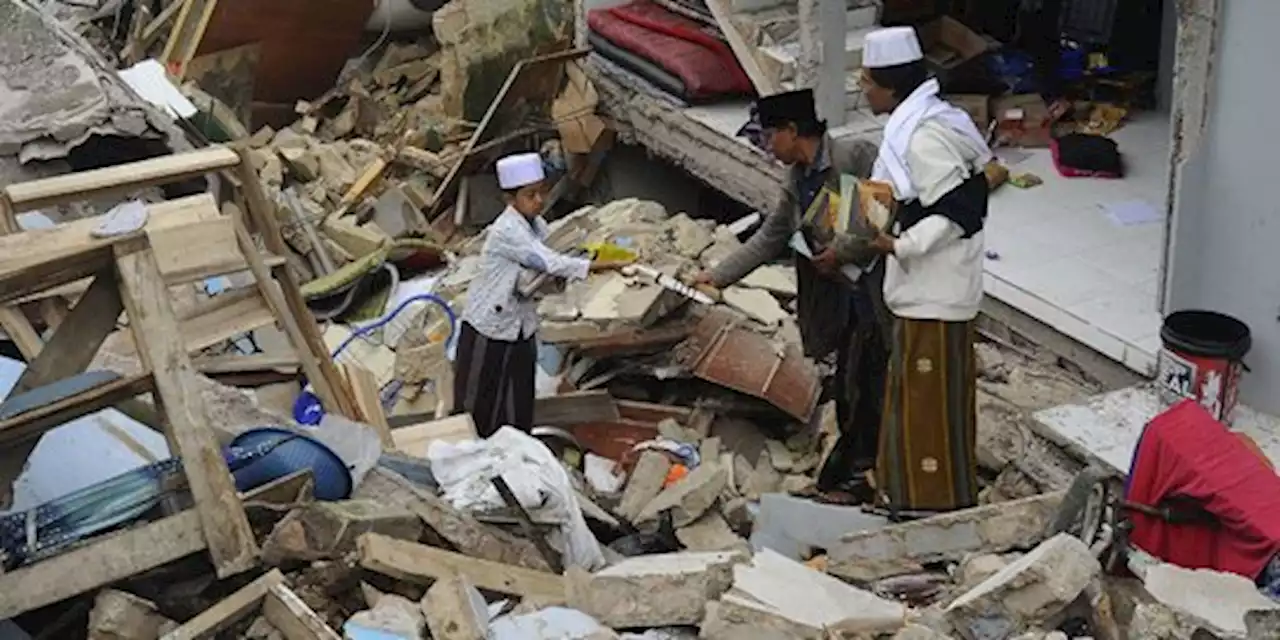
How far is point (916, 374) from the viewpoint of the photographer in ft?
19.1

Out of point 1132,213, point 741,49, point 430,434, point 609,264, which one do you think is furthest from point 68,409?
point 741,49

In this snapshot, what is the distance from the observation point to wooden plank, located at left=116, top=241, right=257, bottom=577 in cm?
427

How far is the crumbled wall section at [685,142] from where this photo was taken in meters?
9.10

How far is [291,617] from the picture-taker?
414cm

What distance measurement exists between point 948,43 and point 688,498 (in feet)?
15.1

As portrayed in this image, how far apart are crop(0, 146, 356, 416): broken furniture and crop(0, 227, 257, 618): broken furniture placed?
1082 millimetres

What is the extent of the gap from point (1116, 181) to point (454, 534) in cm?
502

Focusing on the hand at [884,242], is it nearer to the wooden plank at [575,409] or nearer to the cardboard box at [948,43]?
the wooden plank at [575,409]

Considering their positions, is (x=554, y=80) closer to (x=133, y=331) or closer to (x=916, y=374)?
(x=916, y=374)

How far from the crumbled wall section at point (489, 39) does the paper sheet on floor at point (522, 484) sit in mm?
6837

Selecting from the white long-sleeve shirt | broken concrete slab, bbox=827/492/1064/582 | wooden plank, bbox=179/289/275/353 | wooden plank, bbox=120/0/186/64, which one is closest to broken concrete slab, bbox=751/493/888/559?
broken concrete slab, bbox=827/492/1064/582

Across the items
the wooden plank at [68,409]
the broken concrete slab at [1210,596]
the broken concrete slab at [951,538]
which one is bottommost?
the broken concrete slab at [951,538]

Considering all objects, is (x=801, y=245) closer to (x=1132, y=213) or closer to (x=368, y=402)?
(x=368, y=402)

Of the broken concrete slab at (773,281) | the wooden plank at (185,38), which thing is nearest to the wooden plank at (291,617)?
the broken concrete slab at (773,281)
